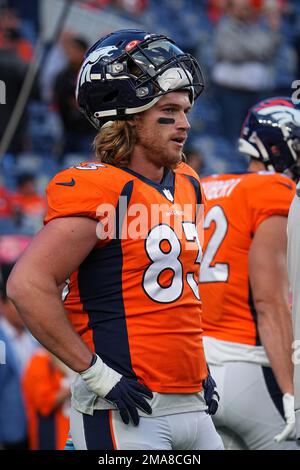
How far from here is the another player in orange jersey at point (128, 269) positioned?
325cm

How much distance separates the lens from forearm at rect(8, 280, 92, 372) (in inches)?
126

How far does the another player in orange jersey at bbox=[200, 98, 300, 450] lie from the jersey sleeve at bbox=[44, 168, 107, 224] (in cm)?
127

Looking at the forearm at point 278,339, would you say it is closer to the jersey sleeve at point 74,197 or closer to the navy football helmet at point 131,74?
the navy football helmet at point 131,74

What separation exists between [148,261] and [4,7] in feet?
28.2

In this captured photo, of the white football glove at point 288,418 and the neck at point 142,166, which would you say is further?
the white football glove at point 288,418

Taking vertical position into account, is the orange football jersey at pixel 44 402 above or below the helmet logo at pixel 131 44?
below

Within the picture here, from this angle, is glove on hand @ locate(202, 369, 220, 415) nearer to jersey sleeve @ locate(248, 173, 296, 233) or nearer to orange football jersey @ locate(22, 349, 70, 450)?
jersey sleeve @ locate(248, 173, 296, 233)

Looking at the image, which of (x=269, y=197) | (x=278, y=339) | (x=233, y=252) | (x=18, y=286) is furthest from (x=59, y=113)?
(x=18, y=286)

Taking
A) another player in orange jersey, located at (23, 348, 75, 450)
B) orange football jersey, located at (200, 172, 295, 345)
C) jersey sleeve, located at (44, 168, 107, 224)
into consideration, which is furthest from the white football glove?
another player in orange jersey, located at (23, 348, 75, 450)

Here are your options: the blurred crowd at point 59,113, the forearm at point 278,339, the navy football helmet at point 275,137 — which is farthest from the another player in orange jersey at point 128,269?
the blurred crowd at point 59,113

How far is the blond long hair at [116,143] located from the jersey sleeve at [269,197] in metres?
1.03

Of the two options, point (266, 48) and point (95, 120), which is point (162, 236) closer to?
point (95, 120)

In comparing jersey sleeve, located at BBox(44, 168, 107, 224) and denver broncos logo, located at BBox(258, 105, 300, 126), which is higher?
denver broncos logo, located at BBox(258, 105, 300, 126)

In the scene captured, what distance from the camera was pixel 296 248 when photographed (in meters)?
3.43
